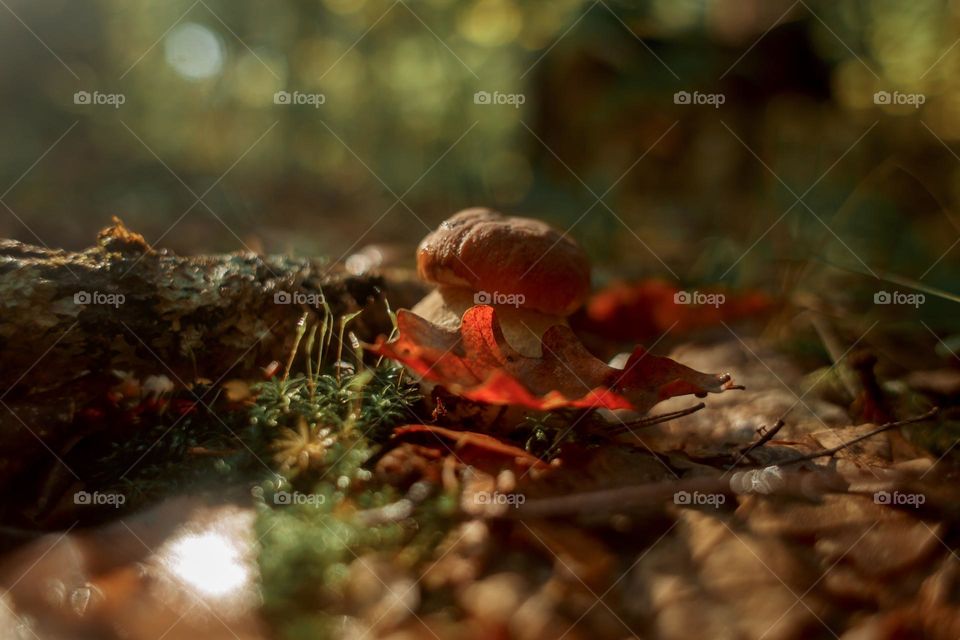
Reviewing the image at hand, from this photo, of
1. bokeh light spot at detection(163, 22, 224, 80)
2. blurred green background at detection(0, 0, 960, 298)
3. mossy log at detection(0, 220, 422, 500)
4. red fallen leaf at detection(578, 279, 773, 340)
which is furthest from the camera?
bokeh light spot at detection(163, 22, 224, 80)

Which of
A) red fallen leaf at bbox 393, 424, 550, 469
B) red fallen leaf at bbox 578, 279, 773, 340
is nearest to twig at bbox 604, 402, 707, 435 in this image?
red fallen leaf at bbox 393, 424, 550, 469

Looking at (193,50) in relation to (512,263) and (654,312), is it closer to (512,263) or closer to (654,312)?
(654,312)

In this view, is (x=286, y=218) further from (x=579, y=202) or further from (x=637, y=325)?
(x=637, y=325)

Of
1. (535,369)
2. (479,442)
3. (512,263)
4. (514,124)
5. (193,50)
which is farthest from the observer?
(193,50)

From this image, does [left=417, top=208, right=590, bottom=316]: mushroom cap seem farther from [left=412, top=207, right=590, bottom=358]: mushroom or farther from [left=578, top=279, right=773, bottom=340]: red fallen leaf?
[left=578, top=279, right=773, bottom=340]: red fallen leaf

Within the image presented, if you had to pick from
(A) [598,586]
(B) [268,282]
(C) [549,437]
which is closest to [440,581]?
(A) [598,586]

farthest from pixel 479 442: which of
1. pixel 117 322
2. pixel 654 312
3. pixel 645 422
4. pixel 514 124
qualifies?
pixel 514 124

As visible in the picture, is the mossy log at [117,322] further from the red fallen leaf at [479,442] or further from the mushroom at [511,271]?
the red fallen leaf at [479,442]
